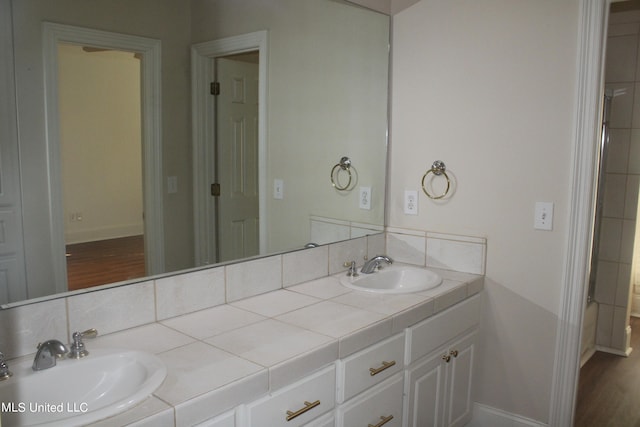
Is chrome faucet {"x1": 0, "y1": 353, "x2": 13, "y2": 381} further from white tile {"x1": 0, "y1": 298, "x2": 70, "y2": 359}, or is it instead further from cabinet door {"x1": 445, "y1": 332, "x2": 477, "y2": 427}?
cabinet door {"x1": 445, "y1": 332, "x2": 477, "y2": 427}

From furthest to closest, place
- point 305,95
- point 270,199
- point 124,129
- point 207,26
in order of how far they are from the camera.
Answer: point 305,95 < point 270,199 < point 207,26 < point 124,129

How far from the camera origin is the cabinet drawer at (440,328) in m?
1.93

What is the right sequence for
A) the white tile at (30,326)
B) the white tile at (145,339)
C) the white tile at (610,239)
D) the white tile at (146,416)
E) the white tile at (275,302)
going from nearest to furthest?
the white tile at (146,416), the white tile at (30,326), the white tile at (145,339), the white tile at (275,302), the white tile at (610,239)

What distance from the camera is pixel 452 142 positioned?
2.41 m

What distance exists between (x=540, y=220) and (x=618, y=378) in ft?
5.42

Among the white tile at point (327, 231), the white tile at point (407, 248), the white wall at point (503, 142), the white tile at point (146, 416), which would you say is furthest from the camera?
the white tile at point (407, 248)

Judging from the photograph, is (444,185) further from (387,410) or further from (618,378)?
(618,378)

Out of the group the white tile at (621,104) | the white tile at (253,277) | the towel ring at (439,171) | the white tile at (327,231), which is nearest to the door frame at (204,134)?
the white tile at (253,277)

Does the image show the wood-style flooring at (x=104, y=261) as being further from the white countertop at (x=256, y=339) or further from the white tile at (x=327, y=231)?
the white tile at (x=327, y=231)

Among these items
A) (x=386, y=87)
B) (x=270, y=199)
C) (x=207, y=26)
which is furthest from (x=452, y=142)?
(x=207, y=26)

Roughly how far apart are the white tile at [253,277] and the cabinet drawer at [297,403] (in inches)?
20.8

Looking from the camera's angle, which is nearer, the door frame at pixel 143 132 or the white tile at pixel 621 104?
the door frame at pixel 143 132

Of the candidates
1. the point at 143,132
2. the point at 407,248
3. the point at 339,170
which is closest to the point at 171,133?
the point at 143,132

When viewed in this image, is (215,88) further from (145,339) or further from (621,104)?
(621,104)
